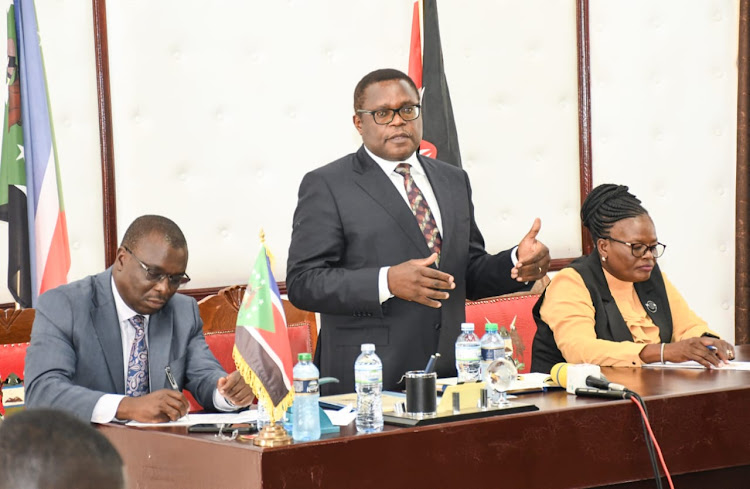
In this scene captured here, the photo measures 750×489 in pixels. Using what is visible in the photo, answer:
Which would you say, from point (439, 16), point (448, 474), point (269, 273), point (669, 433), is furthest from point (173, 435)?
point (439, 16)

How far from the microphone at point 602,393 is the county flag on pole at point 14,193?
7.60 ft

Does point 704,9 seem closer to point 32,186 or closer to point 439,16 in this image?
point 439,16

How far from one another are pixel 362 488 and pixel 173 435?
0.46 m

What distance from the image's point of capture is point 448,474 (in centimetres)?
236

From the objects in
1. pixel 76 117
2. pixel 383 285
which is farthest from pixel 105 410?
pixel 76 117

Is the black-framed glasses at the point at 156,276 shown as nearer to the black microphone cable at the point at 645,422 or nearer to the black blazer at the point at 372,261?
the black blazer at the point at 372,261

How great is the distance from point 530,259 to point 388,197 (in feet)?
1.57

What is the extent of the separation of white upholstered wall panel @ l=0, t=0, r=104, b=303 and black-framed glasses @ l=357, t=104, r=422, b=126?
6.01 feet

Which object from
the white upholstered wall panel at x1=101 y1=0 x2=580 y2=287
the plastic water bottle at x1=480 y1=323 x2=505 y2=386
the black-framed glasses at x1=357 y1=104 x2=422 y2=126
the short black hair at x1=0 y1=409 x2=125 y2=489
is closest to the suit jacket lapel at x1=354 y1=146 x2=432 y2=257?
the black-framed glasses at x1=357 y1=104 x2=422 y2=126

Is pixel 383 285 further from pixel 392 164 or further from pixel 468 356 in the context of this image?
pixel 392 164

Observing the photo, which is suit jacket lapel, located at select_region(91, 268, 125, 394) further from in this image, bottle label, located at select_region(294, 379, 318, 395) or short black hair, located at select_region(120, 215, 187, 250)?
bottle label, located at select_region(294, 379, 318, 395)

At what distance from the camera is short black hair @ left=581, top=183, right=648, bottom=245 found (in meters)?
3.45

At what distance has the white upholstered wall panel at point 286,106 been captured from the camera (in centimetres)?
463

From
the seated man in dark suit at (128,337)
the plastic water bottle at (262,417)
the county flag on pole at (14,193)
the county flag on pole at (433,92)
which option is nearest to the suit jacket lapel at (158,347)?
the seated man in dark suit at (128,337)
